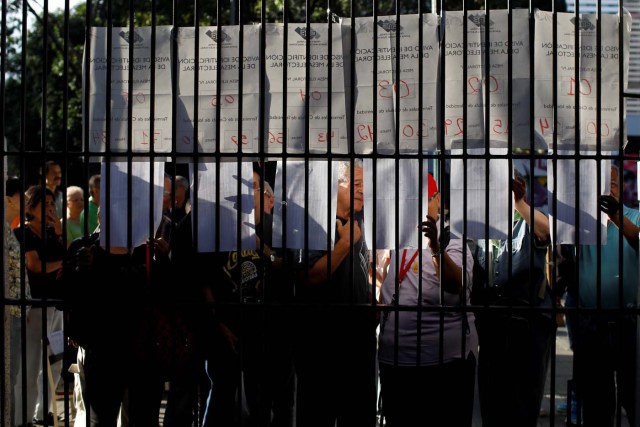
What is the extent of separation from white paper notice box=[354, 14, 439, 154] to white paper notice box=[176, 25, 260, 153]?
0.53 m

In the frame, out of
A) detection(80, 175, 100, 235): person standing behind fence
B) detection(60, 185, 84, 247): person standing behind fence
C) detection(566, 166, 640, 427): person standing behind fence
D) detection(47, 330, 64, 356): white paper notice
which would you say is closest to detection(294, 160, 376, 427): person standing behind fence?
detection(566, 166, 640, 427): person standing behind fence

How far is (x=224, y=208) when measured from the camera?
4570 millimetres

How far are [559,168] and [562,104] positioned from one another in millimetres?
319

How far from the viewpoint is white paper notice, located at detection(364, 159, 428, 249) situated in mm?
4508

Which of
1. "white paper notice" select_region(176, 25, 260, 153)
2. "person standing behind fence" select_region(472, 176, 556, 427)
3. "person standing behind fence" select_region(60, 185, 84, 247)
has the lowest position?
"person standing behind fence" select_region(472, 176, 556, 427)

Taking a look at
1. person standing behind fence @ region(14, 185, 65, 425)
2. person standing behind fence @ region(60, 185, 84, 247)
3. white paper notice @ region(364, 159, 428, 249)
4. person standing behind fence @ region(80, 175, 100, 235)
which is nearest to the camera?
white paper notice @ region(364, 159, 428, 249)

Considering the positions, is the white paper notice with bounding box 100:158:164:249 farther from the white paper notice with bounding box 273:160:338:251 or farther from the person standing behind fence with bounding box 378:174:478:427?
the person standing behind fence with bounding box 378:174:478:427

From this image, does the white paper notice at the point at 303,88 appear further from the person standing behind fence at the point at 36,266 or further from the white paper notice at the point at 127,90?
the person standing behind fence at the point at 36,266

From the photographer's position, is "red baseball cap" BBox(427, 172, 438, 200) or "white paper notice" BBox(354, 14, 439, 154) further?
"red baseball cap" BBox(427, 172, 438, 200)

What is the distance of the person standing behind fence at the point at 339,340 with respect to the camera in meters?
4.77

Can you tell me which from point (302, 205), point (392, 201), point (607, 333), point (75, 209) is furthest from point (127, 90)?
point (75, 209)

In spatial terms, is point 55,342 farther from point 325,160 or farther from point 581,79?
point 581,79

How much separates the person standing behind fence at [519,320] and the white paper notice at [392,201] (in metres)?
0.65

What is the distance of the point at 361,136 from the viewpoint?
455cm
